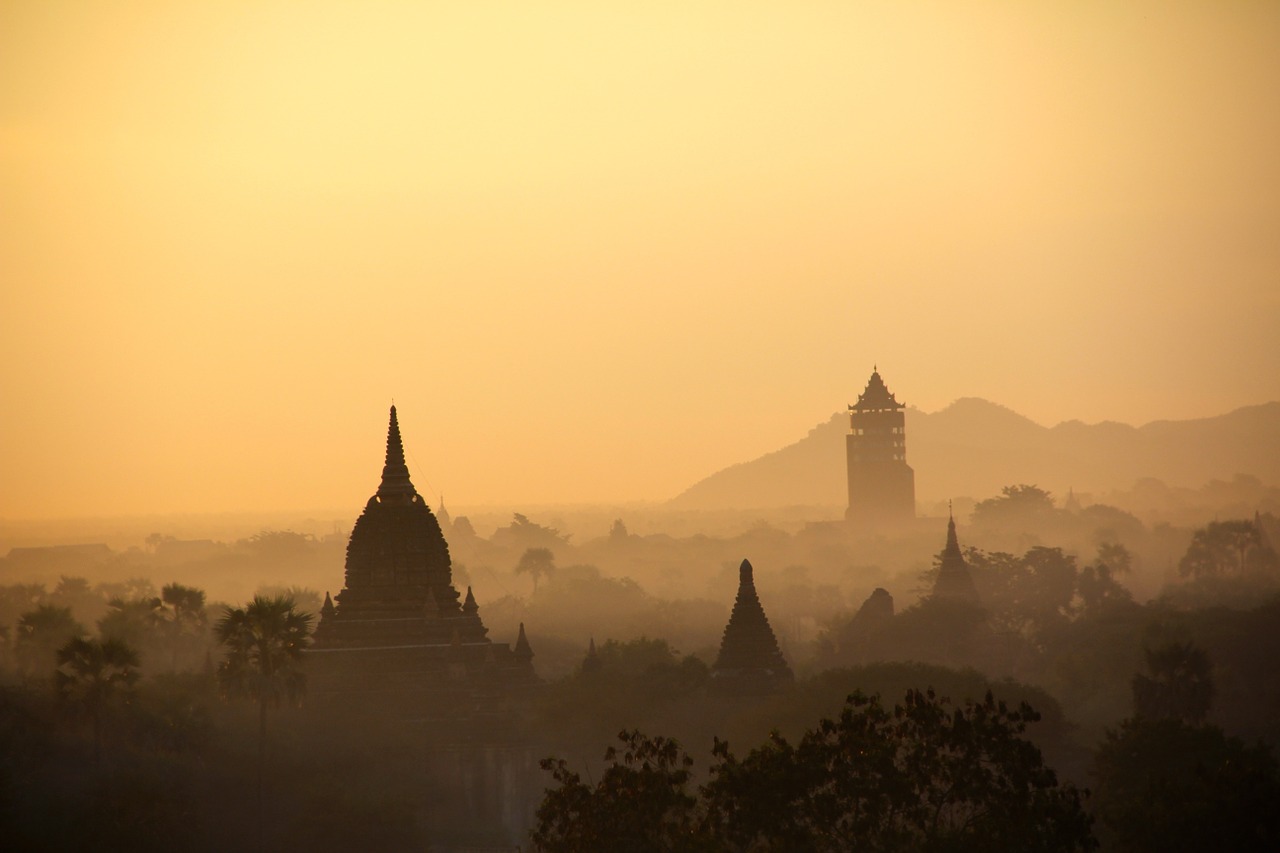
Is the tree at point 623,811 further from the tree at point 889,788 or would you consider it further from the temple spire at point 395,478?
the temple spire at point 395,478

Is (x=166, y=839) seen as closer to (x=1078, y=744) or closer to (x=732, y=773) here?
(x=732, y=773)

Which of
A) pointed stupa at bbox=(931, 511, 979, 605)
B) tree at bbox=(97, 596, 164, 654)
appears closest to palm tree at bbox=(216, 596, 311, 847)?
tree at bbox=(97, 596, 164, 654)

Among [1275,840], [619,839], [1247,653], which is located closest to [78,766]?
[619,839]

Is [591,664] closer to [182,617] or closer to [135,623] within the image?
[135,623]

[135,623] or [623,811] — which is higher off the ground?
[135,623]

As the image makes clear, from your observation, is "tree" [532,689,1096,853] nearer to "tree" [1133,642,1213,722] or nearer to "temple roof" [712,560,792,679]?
"tree" [1133,642,1213,722]

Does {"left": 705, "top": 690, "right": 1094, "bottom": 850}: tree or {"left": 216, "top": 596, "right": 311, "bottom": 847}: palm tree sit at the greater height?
{"left": 216, "top": 596, "right": 311, "bottom": 847}: palm tree

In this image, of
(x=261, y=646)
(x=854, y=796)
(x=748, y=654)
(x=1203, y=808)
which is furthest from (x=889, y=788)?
(x=748, y=654)

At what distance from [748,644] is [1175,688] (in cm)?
1983

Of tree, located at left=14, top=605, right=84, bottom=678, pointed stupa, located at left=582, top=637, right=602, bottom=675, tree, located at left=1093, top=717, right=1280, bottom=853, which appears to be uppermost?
tree, located at left=14, top=605, right=84, bottom=678

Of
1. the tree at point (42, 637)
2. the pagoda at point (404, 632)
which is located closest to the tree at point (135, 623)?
the tree at point (42, 637)

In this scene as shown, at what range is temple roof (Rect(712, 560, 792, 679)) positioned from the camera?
110 metres

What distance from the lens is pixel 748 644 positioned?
110500 millimetres

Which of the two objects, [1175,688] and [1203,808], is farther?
[1175,688]
